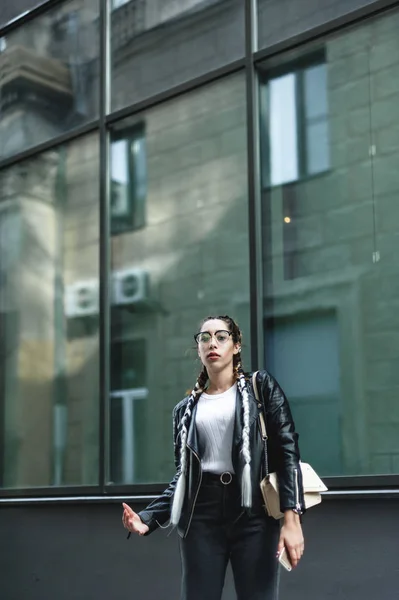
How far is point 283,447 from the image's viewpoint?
423cm

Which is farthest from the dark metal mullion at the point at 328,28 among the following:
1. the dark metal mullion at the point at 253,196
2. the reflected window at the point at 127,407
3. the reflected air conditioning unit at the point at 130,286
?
the reflected window at the point at 127,407

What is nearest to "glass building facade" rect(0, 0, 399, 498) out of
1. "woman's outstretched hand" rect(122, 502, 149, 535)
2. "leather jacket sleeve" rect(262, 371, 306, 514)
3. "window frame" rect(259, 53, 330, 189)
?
"window frame" rect(259, 53, 330, 189)

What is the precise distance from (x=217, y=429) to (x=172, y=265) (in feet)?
13.1

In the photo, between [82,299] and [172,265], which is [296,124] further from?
[82,299]

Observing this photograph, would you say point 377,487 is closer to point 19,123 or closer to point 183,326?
point 183,326

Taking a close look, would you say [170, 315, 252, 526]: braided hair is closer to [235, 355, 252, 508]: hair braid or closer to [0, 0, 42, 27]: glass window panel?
[235, 355, 252, 508]: hair braid

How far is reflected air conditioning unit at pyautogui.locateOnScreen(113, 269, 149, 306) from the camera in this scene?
8.56 m

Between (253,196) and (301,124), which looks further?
(253,196)

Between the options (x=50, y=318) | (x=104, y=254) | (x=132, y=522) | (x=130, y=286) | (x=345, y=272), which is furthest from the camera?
(x=50, y=318)

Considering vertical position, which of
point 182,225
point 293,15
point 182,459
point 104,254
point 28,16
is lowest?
point 182,459

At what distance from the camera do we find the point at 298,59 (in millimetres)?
7480

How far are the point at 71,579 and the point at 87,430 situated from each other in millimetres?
1230

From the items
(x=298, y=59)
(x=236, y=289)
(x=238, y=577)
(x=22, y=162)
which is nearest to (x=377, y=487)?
(x=236, y=289)

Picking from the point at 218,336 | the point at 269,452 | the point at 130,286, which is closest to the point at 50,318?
the point at 130,286
